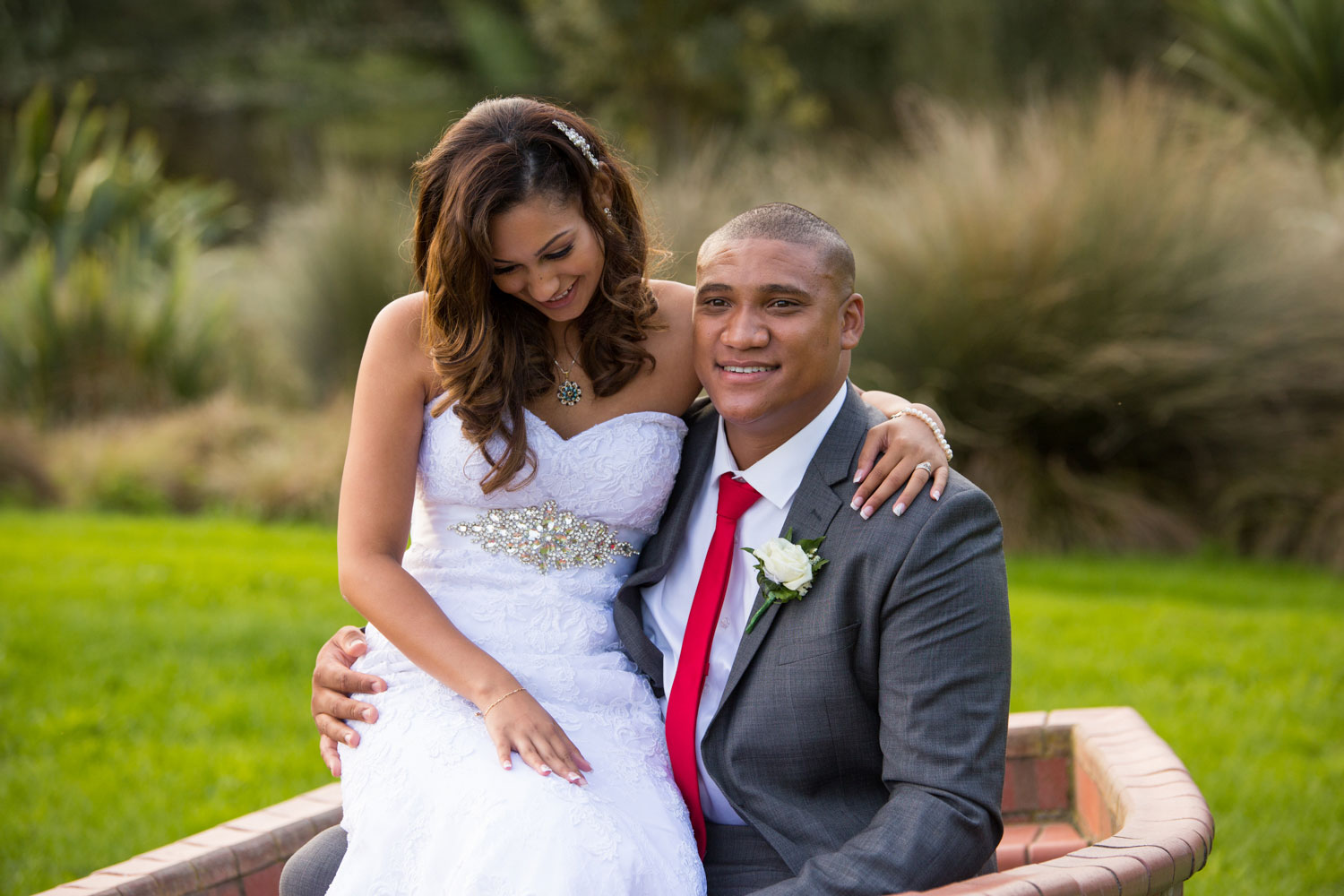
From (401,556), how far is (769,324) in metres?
1.00

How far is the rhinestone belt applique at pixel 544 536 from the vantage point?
302cm

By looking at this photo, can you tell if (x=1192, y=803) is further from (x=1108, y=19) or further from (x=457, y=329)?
(x=1108, y=19)

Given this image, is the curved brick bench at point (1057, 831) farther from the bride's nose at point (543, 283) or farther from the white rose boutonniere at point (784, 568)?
the bride's nose at point (543, 283)

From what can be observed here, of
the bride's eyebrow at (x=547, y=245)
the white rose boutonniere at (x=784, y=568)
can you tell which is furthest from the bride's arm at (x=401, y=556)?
the white rose boutonniere at (x=784, y=568)

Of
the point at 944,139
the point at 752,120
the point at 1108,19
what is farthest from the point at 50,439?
the point at 1108,19

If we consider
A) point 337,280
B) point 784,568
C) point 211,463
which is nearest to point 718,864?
point 784,568

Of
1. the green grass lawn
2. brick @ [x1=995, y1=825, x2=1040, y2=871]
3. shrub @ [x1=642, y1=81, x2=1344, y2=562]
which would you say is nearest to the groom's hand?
brick @ [x1=995, y1=825, x2=1040, y2=871]

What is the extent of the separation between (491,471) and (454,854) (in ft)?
2.92

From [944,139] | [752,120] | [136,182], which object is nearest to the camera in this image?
[944,139]

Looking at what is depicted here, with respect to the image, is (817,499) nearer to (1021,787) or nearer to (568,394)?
(568,394)

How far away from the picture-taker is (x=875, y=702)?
8.43ft

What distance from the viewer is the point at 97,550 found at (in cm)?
845

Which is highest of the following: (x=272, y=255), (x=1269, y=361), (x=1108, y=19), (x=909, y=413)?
(x=1108, y=19)

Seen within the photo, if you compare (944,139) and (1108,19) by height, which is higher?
(1108,19)
